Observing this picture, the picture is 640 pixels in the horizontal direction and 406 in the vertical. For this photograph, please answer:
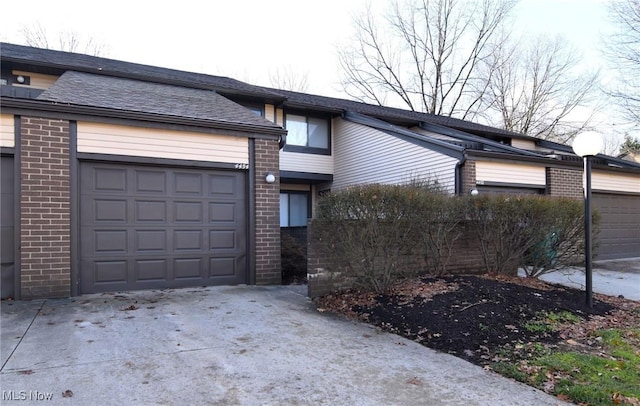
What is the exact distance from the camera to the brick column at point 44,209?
625cm

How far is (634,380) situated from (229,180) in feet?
20.9

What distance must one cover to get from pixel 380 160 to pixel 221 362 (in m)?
8.94

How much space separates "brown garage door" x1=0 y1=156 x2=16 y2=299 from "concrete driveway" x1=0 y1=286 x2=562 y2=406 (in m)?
0.47

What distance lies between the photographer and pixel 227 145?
7.79 m

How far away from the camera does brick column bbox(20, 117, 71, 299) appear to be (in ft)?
20.5

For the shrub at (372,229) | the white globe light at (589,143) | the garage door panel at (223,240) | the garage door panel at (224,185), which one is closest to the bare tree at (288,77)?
the garage door panel at (224,185)

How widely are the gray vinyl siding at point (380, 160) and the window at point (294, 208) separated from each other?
1151mm

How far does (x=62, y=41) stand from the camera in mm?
23016

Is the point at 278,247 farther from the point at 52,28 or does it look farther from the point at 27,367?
the point at 52,28

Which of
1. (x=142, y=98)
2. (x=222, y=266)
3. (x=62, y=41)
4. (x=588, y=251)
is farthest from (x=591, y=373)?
(x=62, y=41)

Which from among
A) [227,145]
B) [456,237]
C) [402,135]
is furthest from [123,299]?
[402,135]

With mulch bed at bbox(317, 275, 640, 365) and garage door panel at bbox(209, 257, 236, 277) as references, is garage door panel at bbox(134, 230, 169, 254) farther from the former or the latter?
mulch bed at bbox(317, 275, 640, 365)

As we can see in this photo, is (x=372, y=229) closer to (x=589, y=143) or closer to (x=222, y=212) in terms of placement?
(x=222, y=212)
